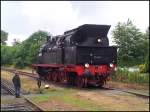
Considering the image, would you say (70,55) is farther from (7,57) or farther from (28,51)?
(7,57)

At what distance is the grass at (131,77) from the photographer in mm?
28797

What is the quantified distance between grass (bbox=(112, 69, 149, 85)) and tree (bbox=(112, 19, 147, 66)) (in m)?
1.71

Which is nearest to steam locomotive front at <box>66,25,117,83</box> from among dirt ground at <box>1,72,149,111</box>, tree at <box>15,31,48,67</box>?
dirt ground at <box>1,72,149,111</box>

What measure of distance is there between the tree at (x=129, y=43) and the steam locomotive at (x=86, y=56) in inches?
279

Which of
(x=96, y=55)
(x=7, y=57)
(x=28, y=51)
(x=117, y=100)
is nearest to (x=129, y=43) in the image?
(x=96, y=55)

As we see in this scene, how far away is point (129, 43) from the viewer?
34344 millimetres

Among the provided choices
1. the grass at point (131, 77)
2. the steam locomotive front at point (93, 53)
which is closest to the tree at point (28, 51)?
the grass at point (131, 77)

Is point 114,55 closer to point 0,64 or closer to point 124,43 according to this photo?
point 124,43

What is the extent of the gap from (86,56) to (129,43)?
9868 millimetres

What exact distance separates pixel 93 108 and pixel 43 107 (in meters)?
2.12

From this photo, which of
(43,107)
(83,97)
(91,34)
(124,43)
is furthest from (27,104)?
(124,43)

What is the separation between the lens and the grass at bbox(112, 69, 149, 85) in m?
28.8

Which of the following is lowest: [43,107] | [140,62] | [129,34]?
[43,107]

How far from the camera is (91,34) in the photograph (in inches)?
1039
